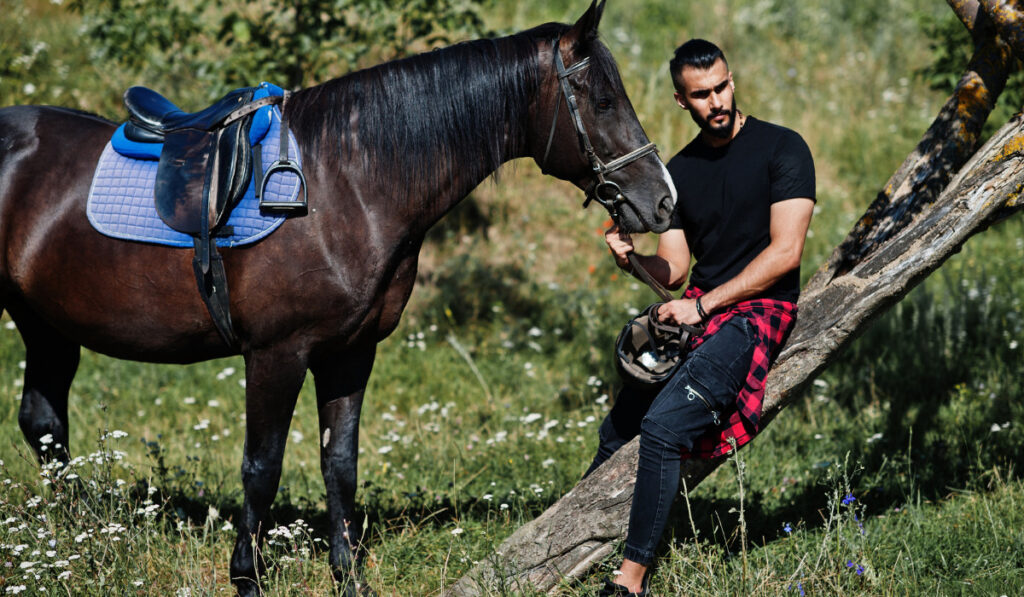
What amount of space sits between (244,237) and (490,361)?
3.43 meters

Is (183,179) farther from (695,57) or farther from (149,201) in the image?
(695,57)

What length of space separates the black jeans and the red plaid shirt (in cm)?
5

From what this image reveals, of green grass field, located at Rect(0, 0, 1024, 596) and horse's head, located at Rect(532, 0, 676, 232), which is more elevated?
horse's head, located at Rect(532, 0, 676, 232)

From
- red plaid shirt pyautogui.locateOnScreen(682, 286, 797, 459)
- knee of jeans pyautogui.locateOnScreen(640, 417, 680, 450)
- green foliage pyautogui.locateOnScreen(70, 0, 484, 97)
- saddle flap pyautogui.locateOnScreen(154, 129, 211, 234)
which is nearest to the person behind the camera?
knee of jeans pyautogui.locateOnScreen(640, 417, 680, 450)

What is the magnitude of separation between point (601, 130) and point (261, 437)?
73.7 inches

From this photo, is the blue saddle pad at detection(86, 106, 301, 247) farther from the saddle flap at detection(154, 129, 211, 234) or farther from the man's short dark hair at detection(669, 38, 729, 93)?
the man's short dark hair at detection(669, 38, 729, 93)

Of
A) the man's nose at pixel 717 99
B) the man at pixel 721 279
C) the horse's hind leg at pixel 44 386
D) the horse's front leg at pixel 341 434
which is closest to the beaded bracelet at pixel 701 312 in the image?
the man at pixel 721 279

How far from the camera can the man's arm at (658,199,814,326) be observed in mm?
3162

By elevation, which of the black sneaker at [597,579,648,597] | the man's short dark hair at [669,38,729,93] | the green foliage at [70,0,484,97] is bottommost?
the black sneaker at [597,579,648,597]

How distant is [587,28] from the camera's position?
320 cm

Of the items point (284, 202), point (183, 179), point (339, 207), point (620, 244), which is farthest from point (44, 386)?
point (620, 244)

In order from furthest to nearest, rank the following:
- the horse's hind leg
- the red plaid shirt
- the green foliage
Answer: the green foliage < the horse's hind leg < the red plaid shirt

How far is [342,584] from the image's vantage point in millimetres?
3697

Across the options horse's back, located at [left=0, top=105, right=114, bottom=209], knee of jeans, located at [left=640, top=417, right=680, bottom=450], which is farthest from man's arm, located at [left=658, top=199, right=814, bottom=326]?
horse's back, located at [left=0, top=105, right=114, bottom=209]
